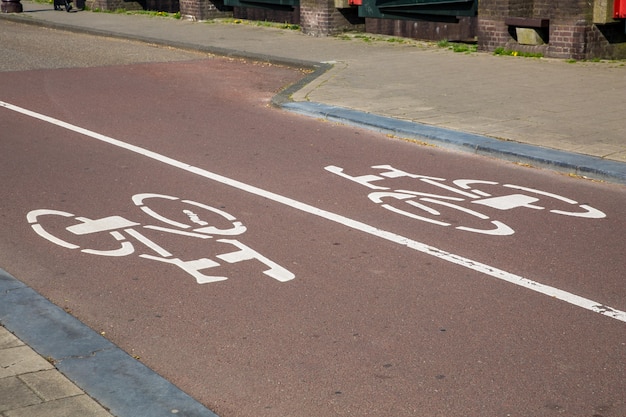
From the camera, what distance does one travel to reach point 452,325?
5.88 metres

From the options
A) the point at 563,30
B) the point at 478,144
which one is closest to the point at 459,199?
the point at 478,144

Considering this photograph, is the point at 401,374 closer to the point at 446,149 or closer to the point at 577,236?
the point at 577,236

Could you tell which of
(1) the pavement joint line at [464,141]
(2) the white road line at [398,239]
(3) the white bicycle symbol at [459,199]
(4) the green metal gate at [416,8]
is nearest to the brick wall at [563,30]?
(4) the green metal gate at [416,8]

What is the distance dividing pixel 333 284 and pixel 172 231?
1699mm

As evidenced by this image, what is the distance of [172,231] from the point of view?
7750 millimetres

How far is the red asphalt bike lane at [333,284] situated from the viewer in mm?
5133

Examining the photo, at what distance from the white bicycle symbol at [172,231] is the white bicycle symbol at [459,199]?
1.47m

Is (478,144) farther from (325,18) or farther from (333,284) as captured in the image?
(325,18)

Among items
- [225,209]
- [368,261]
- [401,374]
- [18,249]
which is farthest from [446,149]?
[401,374]

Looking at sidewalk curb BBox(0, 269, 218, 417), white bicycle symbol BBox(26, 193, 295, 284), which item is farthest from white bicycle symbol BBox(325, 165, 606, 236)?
sidewalk curb BBox(0, 269, 218, 417)

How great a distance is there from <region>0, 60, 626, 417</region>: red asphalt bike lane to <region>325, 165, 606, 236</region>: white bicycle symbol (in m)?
0.07

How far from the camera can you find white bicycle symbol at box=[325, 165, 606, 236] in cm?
812

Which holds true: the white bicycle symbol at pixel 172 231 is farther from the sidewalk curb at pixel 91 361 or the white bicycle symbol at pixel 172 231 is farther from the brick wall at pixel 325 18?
the brick wall at pixel 325 18

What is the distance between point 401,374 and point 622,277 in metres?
2.15
